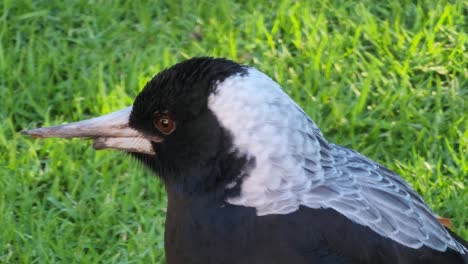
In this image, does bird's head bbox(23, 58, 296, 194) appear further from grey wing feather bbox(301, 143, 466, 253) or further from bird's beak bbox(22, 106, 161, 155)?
grey wing feather bbox(301, 143, 466, 253)

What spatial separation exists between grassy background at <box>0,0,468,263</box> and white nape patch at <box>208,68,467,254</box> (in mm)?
1133

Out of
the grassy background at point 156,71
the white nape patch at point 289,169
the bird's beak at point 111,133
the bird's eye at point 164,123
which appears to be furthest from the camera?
the grassy background at point 156,71

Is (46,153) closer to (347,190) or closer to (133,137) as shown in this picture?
(133,137)

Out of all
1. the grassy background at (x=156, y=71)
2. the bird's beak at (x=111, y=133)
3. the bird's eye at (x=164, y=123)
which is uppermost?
the bird's eye at (x=164, y=123)

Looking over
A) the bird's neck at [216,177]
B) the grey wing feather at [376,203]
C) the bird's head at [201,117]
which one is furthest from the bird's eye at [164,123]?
the grey wing feather at [376,203]

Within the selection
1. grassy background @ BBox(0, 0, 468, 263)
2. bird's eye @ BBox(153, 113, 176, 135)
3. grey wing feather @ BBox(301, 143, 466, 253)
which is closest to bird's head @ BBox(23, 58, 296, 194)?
bird's eye @ BBox(153, 113, 176, 135)

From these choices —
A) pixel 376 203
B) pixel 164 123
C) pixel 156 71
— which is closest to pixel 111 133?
pixel 164 123

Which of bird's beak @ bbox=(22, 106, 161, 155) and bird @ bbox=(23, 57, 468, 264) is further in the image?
bird's beak @ bbox=(22, 106, 161, 155)

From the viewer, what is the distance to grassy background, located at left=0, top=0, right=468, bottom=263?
460 cm

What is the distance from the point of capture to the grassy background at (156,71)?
Answer: 4.60 metres

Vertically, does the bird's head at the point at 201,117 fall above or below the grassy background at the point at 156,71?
above

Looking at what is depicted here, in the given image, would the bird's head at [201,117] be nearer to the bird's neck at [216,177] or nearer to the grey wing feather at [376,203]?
the bird's neck at [216,177]

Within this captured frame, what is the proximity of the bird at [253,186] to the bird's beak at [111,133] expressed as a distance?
66 mm

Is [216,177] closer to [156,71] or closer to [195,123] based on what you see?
[195,123]
